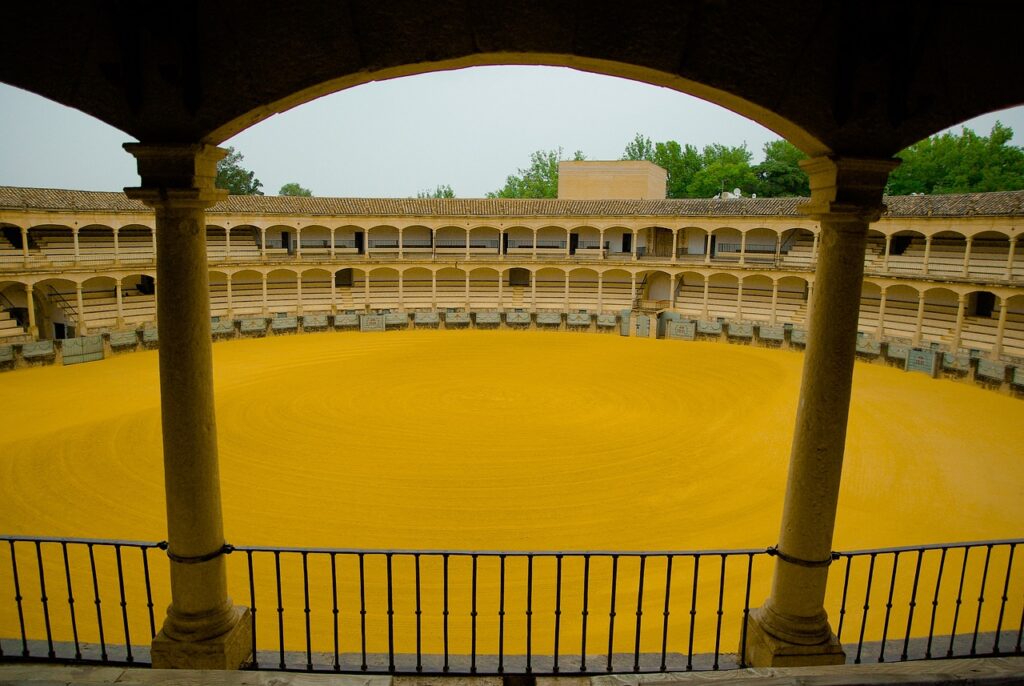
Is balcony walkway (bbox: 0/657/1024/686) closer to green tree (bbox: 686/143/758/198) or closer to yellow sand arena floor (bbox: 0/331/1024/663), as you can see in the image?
yellow sand arena floor (bbox: 0/331/1024/663)

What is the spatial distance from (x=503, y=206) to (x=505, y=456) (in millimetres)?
25155

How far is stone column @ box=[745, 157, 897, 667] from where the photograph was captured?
13.1 ft

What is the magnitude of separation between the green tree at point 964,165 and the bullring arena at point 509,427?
15466 millimetres

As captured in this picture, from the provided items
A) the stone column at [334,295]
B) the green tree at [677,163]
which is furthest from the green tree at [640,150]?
the stone column at [334,295]

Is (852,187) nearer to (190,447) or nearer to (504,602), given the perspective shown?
(190,447)

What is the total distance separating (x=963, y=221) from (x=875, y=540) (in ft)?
65.8

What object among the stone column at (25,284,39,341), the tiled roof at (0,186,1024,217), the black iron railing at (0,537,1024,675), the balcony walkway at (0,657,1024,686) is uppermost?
the tiled roof at (0,186,1024,217)

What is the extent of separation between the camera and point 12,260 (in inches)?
955

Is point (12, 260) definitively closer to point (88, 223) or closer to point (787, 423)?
point (88, 223)

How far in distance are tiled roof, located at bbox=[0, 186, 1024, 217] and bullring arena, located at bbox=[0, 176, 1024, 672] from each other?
0.23 metres

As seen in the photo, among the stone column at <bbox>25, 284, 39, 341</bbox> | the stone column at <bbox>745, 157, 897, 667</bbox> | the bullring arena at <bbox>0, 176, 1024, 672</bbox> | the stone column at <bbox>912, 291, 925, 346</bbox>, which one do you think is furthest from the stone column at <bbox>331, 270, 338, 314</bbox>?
the stone column at <bbox>745, 157, 897, 667</bbox>

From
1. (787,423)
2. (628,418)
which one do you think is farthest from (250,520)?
(787,423)

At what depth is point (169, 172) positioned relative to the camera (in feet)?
12.7

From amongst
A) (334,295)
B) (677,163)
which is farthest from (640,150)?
(334,295)
